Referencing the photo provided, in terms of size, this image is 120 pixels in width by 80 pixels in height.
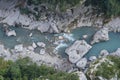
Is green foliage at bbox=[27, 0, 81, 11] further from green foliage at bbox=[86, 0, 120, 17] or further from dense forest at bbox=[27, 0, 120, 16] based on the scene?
green foliage at bbox=[86, 0, 120, 17]

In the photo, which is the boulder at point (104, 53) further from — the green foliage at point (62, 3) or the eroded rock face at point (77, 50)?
the green foliage at point (62, 3)

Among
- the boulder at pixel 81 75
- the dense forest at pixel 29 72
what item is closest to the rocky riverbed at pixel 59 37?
the dense forest at pixel 29 72

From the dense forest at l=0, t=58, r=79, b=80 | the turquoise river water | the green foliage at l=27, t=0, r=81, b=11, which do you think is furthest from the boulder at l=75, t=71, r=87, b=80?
the green foliage at l=27, t=0, r=81, b=11

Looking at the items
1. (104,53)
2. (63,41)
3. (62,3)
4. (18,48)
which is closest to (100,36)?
(104,53)

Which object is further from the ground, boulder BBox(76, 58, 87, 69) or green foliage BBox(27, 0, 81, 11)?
green foliage BBox(27, 0, 81, 11)

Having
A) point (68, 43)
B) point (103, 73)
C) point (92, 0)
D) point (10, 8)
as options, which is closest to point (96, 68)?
point (103, 73)

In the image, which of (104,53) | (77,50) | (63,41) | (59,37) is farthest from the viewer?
(59,37)

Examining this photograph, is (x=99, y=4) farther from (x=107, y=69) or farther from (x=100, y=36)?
(x=107, y=69)

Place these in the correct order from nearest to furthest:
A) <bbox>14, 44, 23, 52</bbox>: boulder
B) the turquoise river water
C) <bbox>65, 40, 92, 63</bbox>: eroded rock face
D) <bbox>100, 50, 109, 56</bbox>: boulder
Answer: <bbox>65, 40, 92, 63</bbox>: eroded rock face → <bbox>100, 50, 109, 56</bbox>: boulder → <bbox>14, 44, 23, 52</bbox>: boulder → the turquoise river water
